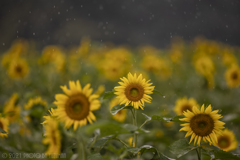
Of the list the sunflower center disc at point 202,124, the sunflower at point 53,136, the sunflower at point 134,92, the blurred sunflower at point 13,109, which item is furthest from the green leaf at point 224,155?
the blurred sunflower at point 13,109

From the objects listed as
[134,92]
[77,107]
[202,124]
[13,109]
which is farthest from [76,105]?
[13,109]

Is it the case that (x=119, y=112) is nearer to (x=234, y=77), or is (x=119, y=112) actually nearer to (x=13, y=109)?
(x=13, y=109)

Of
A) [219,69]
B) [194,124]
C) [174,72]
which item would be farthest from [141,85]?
[219,69]

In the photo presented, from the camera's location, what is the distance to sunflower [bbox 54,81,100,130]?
3.75 ft

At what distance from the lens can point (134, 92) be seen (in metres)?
1.39

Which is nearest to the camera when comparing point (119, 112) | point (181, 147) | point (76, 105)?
point (76, 105)

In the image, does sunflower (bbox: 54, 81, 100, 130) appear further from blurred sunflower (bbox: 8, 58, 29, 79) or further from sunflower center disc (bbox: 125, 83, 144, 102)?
blurred sunflower (bbox: 8, 58, 29, 79)

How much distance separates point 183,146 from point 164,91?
2.86 metres

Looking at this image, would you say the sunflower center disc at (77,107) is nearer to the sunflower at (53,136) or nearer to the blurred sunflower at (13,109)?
the sunflower at (53,136)

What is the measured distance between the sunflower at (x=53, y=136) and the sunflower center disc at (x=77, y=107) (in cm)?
13

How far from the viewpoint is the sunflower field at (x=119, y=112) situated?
3.91ft

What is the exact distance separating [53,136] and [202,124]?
3.10ft

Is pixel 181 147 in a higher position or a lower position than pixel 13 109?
lower

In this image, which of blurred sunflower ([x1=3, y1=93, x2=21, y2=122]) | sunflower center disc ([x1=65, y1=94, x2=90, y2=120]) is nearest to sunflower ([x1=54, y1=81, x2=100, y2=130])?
sunflower center disc ([x1=65, y1=94, x2=90, y2=120])
